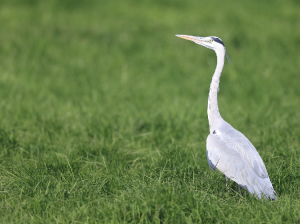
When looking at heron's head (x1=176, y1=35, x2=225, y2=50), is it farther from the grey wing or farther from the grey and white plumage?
the grey wing

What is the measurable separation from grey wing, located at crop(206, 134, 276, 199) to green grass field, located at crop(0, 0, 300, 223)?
0.42 ft

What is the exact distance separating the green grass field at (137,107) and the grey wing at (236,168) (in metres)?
0.13

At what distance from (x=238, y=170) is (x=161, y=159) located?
867mm

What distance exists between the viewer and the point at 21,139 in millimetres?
4879

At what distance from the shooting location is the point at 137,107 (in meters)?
6.27

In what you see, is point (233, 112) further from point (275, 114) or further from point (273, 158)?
point (273, 158)

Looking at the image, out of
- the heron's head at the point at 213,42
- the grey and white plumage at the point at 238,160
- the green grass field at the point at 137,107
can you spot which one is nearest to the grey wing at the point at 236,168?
the grey and white plumage at the point at 238,160

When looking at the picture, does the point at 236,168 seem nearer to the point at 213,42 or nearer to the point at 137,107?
the point at 213,42

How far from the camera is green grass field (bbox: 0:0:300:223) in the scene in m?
3.16

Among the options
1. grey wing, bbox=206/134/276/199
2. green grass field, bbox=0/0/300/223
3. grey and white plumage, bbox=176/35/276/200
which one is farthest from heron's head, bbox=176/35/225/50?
green grass field, bbox=0/0/300/223

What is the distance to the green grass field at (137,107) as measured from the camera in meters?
3.16

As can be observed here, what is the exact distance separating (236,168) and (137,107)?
9.89 feet

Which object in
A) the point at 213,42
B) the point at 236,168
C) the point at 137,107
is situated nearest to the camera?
the point at 236,168

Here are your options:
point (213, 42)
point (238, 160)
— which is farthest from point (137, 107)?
point (238, 160)
